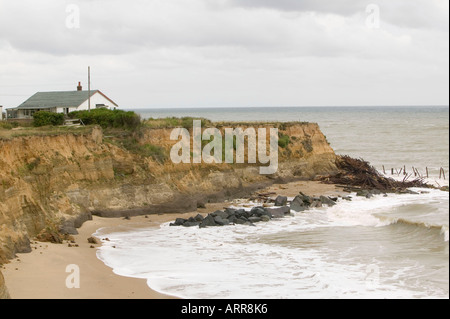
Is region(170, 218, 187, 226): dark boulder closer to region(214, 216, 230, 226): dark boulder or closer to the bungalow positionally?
region(214, 216, 230, 226): dark boulder

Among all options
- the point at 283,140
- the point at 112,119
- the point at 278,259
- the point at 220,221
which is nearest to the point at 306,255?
the point at 278,259

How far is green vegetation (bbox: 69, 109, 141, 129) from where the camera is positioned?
33.8 meters

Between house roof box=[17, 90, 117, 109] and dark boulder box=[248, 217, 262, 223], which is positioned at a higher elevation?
house roof box=[17, 90, 117, 109]

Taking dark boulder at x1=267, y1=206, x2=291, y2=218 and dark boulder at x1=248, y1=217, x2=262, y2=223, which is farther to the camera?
dark boulder at x1=267, y1=206, x2=291, y2=218

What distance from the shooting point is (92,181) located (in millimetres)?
28312

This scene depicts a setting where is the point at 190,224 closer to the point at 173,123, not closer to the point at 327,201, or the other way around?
the point at 327,201

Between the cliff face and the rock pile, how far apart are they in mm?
2846

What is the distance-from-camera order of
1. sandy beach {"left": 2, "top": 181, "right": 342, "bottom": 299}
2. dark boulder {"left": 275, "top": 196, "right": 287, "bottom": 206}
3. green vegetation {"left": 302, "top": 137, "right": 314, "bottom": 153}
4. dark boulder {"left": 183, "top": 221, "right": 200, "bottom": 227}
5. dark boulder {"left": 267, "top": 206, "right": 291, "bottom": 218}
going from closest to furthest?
sandy beach {"left": 2, "top": 181, "right": 342, "bottom": 299} < dark boulder {"left": 183, "top": 221, "right": 200, "bottom": 227} < dark boulder {"left": 267, "top": 206, "right": 291, "bottom": 218} < dark boulder {"left": 275, "top": 196, "right": 287, "bottom": 206} < green vegetation {"left": 302, "top": 137, "right": 314, "bottom": 153}

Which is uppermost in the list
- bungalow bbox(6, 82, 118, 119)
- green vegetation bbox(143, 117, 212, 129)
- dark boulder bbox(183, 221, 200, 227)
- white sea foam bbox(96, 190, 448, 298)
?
bungalow bbox(6, 82, 118, 119)

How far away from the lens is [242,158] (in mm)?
38031

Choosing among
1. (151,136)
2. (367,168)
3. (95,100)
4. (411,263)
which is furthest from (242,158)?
(411,263)

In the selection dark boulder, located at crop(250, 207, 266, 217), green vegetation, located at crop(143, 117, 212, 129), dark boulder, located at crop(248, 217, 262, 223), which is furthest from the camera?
green vegetation, located at crop(143, 117, 212, 129)

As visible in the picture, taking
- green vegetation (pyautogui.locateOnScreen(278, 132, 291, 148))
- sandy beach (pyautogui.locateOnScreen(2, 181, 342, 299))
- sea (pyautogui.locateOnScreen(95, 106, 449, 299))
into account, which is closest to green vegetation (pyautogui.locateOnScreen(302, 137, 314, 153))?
green vegetation (pyautogui.locateOnScreen(278, 132, 291, 148))
